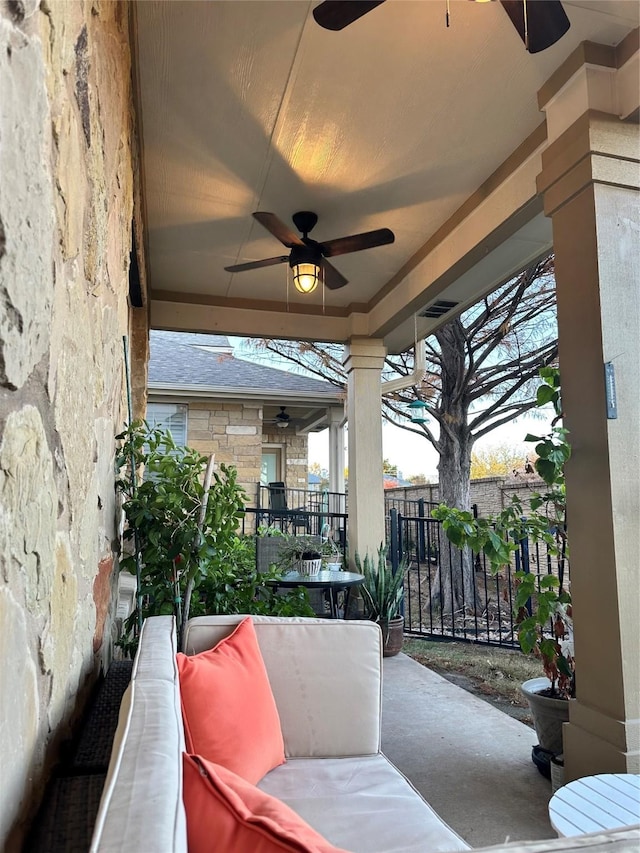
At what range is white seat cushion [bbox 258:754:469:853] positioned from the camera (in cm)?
120

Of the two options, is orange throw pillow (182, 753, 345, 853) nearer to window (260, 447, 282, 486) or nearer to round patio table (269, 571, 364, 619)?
round patio table (269, 571, 364, 619)

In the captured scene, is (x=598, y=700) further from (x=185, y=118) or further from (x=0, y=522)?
(x=185, y=118)

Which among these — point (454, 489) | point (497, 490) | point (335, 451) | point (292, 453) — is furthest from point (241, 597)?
point (292, 453)

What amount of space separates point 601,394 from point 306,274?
1.92 metres

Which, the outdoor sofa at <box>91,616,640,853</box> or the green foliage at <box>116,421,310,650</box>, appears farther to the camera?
the green foliage at <box>116,421,310,650</box>

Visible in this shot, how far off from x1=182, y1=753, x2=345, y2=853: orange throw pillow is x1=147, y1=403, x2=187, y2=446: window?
6.90m

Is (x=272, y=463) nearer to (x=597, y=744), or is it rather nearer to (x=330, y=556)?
(x=330, y=556)

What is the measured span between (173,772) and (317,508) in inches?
335

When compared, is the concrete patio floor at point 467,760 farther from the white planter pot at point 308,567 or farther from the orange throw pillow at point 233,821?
the orange throw pillow at point 233,821

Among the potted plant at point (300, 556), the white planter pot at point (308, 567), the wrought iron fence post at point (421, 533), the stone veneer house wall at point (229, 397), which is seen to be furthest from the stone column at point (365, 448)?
the stone veneer house wall at point (229, 397)

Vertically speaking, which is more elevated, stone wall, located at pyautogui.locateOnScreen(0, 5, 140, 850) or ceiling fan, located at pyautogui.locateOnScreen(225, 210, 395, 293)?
ceiling fan, located at pyautogui.locateOnScreen(225, 210, 395, 293)

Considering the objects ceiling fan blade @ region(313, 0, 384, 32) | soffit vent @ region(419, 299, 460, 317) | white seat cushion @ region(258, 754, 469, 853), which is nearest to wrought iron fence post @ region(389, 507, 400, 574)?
soffit vent @ region(419, 299, 460, 317)

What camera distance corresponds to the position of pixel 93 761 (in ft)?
3.15

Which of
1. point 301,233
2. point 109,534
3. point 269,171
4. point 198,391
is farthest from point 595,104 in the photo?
point 198,391
